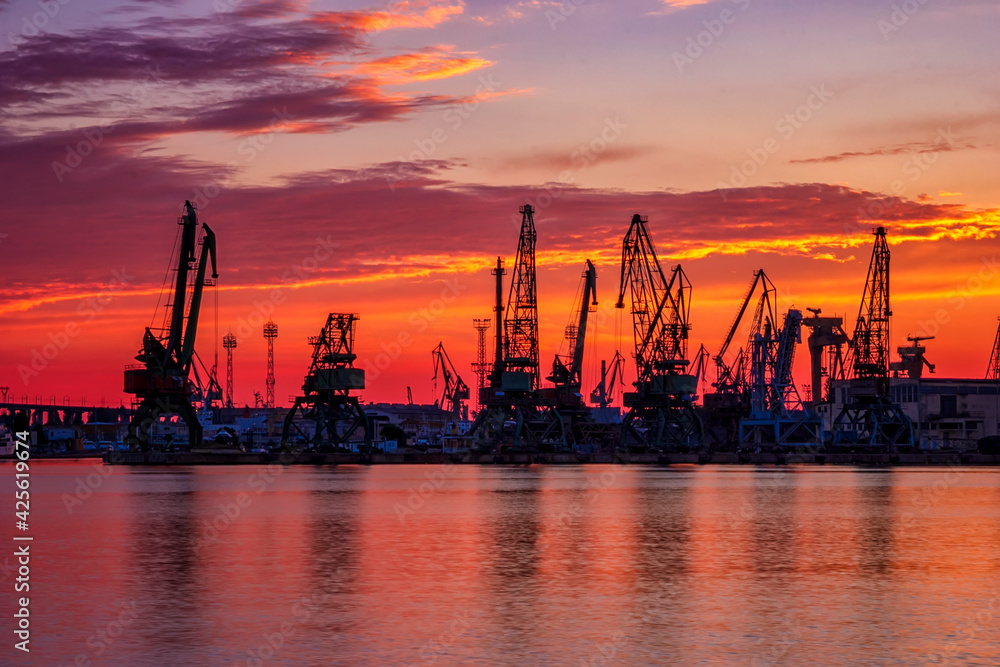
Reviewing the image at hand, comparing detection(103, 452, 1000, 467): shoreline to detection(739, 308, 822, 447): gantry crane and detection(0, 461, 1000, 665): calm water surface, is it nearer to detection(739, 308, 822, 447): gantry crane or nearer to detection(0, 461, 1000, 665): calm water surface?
detection(739, 308, 822, 447): gantry crane

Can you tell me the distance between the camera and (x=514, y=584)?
35281 millimetres

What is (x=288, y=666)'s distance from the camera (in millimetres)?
23469

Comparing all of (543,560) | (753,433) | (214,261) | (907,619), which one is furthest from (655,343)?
(907,619)

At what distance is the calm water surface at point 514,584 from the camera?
25328mm

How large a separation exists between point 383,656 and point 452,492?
64727 millimetres

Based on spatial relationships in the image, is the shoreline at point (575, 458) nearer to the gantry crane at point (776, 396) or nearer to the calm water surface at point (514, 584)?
the gantry crane at point (776, 396)

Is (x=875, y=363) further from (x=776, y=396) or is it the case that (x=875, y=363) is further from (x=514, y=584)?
(x=514, y=584)

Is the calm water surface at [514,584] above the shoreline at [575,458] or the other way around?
the other way around

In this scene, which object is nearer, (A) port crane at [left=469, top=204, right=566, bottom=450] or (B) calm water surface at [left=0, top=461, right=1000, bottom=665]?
(B) calm water surface at [left=0, top=461, right=1000, bottom=665]

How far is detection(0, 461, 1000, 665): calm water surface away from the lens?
25328 millimetres

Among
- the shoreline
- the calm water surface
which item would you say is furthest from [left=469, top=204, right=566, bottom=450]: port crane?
the calm water surface

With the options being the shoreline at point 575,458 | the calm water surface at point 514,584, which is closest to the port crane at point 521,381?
the shoreline at point 575,458

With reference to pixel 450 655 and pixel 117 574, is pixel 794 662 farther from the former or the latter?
pixel 117 574

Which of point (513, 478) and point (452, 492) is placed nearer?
point (452, 492)
